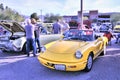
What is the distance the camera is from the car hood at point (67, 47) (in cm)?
569

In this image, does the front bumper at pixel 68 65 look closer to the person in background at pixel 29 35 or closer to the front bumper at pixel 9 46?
the person in background at pixel 29 35

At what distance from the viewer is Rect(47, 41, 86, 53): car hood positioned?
5.69 meters

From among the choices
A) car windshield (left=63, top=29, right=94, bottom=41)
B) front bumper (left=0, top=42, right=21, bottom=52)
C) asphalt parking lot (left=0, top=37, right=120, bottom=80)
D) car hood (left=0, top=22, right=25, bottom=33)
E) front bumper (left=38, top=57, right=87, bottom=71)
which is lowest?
asphalt parking lot (left=0, top=37, right=120, bottom=80)

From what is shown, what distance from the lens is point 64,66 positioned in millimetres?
5289

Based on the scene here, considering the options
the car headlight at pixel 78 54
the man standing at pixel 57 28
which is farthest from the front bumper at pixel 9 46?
the car headlight at pixel 78 54

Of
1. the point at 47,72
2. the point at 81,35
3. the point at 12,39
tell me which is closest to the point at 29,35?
the point at 12,39

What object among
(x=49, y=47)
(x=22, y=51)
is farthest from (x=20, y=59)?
(x=49, y=47)

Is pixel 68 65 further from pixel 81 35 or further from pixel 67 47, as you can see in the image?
pixel 81 35

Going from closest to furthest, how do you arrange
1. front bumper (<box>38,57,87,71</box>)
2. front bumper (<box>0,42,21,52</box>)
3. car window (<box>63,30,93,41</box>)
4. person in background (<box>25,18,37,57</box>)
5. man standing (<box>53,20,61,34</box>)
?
front bumper (<box>38,57,87,71</box>), car window (<box>63,30,93,41</box>), person in background (<box>25,18,37,57</box>), front bumper (<box>0,42,21,52</box>), man standing (<box>53,20,61,34</box>)

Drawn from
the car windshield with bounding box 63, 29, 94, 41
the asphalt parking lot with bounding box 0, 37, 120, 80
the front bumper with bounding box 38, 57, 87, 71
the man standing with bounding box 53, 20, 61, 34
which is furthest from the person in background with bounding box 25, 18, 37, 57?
the man standing with bounding box 53, 20, 61, 34

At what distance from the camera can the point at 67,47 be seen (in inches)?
231

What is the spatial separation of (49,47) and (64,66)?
110 centimetres

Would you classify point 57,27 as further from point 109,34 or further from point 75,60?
point 75,60

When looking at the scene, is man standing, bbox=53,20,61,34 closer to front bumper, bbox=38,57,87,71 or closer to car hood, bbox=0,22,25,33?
car hood, bbox=0,22,25,33
